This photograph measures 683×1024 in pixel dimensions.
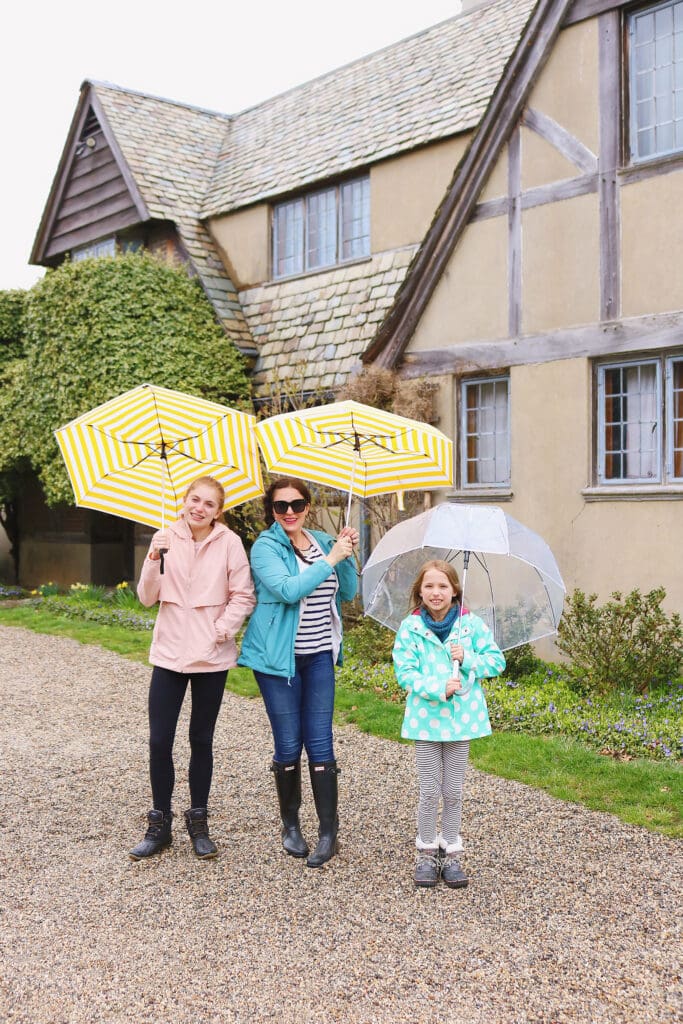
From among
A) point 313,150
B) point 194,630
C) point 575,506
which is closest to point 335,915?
point 194,630

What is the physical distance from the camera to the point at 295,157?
48.9 ft

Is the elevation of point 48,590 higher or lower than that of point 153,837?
higher

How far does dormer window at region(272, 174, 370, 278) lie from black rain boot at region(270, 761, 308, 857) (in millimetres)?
9662

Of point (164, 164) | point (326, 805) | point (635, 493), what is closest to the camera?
point (326, 805)

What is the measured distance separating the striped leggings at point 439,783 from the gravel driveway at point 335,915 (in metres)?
0.26

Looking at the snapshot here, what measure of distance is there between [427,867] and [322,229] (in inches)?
436

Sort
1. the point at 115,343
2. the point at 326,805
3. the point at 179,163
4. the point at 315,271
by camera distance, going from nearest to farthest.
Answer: the point at 326,805, the point at 115,343, the point at 315,271, the point at 179,163

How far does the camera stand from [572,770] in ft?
20.8

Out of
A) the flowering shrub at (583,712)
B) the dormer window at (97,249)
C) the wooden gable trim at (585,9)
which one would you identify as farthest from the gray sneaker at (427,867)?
the dormer window at (97,249)

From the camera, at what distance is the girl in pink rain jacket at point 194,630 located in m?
4.85

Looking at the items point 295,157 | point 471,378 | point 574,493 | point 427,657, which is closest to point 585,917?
point 427,657

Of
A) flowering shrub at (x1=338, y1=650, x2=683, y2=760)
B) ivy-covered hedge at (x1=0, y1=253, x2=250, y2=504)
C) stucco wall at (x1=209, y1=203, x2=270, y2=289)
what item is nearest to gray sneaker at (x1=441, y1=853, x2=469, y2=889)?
flowering shrub at (x1=338, y1=650, x2=683, y2=760)

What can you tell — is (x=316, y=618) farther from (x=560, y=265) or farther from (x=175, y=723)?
(x=560, y=265)

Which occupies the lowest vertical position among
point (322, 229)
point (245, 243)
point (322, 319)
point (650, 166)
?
point (322, 319)
